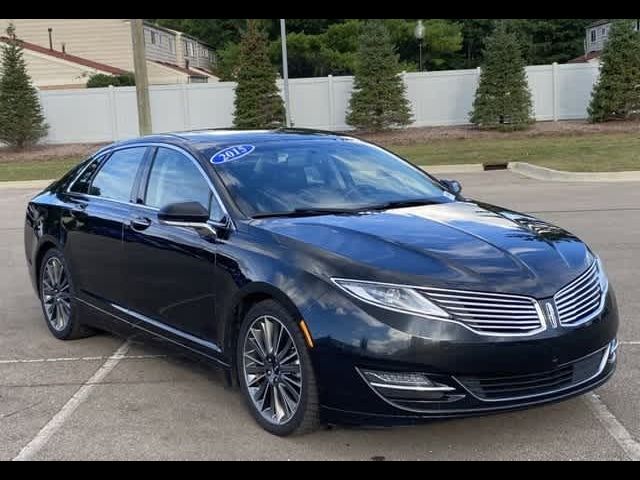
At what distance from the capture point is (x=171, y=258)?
4.73m

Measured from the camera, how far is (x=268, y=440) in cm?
405

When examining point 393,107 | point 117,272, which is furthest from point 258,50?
point 117,272

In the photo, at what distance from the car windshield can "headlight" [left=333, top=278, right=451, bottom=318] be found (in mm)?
1013

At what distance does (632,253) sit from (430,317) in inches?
234

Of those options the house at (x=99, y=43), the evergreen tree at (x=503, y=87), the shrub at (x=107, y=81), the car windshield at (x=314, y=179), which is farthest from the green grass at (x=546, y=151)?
the house at (x=99, y=43)

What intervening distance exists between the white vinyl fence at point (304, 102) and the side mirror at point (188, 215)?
26275 mm

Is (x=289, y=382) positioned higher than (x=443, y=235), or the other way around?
(x=443, y=235)

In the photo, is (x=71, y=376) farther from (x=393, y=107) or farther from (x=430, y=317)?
(x=393, y=107)

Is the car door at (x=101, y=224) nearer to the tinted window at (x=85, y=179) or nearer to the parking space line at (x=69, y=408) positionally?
the tinted window at (x=85, y=179)

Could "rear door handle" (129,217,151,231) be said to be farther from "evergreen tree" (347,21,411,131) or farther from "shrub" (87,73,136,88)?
"shrub" (87,73,136,88)

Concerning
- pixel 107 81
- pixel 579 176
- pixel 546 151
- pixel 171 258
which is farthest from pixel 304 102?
pixel 171 258

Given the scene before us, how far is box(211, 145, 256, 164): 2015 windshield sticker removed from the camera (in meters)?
4.88

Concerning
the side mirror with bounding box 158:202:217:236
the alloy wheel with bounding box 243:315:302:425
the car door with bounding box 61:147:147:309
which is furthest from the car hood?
the car door with bounding box 61:147:147:309

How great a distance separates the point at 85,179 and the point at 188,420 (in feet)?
8.38
